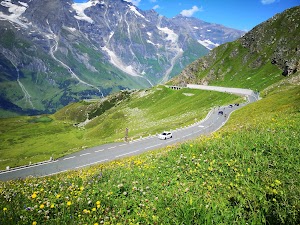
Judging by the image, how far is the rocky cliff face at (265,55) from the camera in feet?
497

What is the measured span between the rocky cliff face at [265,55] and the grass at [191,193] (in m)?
143

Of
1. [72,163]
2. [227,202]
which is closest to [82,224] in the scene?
[227,202]

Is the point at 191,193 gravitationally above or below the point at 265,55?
below

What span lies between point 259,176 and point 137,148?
39.9 meters

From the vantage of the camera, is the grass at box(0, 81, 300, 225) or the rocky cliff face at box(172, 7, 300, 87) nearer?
the grass at box(0, 81, 300, 225)

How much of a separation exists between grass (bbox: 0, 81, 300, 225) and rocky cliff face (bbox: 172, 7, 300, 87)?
143m

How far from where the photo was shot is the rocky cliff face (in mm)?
151500

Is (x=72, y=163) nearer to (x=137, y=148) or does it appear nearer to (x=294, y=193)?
(x=137, y=148)

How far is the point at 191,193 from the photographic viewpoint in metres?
8.00

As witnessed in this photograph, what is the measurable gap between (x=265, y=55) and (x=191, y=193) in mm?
187996

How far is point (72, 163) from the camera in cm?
4491

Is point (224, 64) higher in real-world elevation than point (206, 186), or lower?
higher

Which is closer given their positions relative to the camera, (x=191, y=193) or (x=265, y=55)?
(x=191, y=193)

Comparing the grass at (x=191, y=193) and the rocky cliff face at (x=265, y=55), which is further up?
the rocky cliff face at (x=265, y=55)
